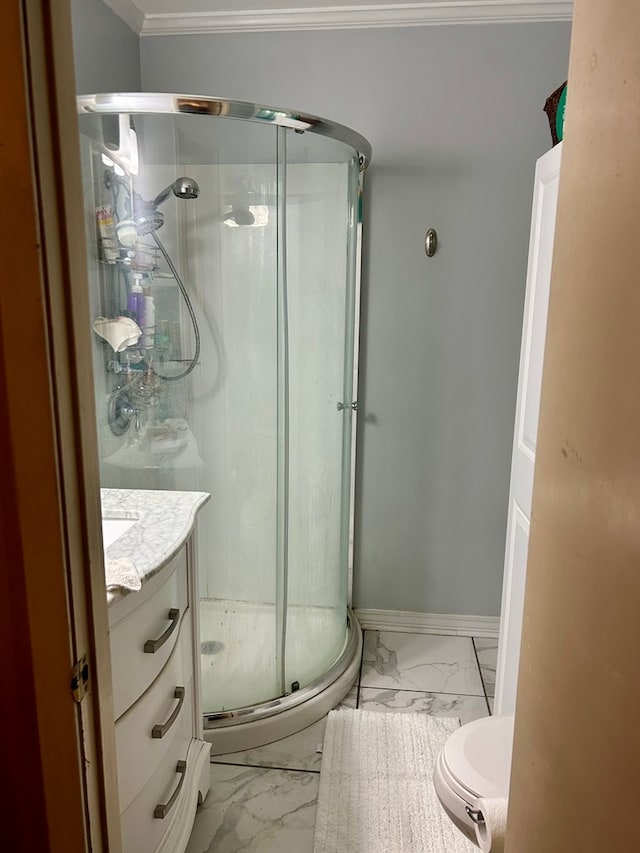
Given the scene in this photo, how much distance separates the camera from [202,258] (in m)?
1.95

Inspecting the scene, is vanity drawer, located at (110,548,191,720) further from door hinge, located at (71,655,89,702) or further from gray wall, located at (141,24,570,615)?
gray wall, located at (141,24,570,615)

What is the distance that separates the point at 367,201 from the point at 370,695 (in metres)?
1.84

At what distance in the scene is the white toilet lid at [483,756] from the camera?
1307 mm

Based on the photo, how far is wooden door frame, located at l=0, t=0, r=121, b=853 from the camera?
0.60 meters

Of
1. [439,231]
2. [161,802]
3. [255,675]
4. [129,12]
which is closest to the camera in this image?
[161,802]

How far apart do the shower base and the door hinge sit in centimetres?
122

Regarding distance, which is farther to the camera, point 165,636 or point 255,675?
point 255,675

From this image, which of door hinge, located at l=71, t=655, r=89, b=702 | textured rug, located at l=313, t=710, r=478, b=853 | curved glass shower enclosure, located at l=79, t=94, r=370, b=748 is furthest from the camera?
curved glass shower enclosure, located at l=79, t=94, r=370, b=748

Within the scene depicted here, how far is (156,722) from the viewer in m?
1.32

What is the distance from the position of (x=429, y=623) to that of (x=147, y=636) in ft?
5.51

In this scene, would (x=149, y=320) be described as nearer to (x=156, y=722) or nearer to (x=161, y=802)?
(x=156, y=722)

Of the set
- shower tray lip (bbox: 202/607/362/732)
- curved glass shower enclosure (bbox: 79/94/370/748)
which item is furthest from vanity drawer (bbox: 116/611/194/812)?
curved glass shower enclosure (bbox: 79/94/370/748)

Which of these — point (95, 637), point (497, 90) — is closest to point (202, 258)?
point (497, 90)

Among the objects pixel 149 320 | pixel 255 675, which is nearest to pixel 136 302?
pixel 149 320
